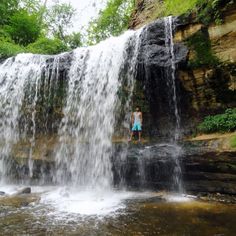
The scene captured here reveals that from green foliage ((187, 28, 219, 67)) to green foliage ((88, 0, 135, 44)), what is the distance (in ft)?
54.7

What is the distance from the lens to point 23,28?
Answer: 22.8 metres

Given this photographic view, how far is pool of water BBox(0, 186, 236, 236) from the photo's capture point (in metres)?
5.49

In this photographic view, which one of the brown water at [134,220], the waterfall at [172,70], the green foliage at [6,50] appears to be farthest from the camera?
the green foliage at [6,50]

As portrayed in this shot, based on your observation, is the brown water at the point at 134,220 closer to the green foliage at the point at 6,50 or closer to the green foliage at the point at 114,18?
the green foliage at the point at 6,50

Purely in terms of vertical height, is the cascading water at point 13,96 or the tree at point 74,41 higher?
the tree at point 74,41

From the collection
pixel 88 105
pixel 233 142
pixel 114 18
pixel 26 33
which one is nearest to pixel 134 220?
pixel 233 142

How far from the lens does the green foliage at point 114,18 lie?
26.4 metres

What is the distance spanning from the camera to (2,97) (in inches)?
533

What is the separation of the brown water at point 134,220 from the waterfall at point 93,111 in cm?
300

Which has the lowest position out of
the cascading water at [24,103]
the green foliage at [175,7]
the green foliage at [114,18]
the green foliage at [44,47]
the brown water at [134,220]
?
the brown water at [134,220]

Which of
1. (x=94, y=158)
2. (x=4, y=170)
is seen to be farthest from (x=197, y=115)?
(x=4, y=170)

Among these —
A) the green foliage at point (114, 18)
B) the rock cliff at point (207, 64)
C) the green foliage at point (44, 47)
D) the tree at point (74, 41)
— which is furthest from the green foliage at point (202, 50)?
the tree at point (74, 41)

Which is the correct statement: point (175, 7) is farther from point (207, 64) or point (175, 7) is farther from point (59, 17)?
point (59, 17)

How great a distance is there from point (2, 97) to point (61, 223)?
911cm
